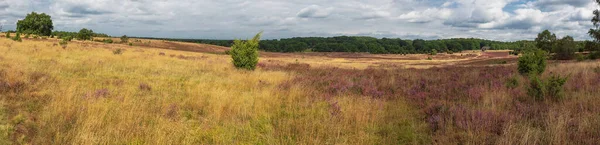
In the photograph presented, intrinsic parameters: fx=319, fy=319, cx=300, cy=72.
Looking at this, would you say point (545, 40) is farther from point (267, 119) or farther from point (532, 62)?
point (267, 119)

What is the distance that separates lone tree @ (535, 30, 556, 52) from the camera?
6675 cm

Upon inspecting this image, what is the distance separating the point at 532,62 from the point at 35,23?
123269 mm

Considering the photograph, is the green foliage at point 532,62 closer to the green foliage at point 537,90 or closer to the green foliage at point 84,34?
the green foliage at point 537,90

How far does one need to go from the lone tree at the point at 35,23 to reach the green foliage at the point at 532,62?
120m

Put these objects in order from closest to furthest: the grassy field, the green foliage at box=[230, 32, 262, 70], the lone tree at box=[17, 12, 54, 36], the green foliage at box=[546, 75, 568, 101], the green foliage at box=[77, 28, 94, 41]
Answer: the grassy field, the green foliage at box=[546, 75, 568, 101], the green foliage at box=[230, 32, 262, 70], the green foliage at box=[77, 28, 94, 41], the lone tree at box=[17, 12, 54, 36]

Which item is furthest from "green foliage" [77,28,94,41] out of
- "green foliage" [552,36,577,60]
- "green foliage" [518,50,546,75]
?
"green foliage" [552,36,577,60]

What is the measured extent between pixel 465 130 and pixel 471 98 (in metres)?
3.63

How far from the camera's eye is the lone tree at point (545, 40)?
219 feet

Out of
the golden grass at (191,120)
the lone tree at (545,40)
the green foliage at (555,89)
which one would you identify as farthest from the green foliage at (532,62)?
the lone tree at (545,40)

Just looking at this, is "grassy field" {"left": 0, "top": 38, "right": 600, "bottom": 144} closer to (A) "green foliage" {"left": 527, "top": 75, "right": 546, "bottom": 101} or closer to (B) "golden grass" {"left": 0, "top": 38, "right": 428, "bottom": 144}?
(B) "golden grass" {"left": 0, "top": 38, "right": 428, "bottom": 144}

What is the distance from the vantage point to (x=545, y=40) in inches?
2709

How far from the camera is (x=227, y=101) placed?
307 inches

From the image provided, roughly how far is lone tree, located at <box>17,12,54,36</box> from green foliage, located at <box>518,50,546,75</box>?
120m

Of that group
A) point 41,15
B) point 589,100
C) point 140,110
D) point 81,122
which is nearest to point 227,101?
point 140,110
